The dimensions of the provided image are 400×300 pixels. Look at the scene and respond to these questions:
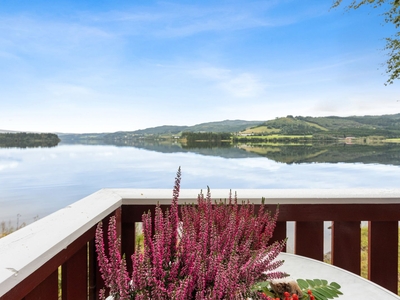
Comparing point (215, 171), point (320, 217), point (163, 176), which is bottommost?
point (215, 171)

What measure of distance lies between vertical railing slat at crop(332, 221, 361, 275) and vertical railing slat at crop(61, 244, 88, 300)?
1260mm

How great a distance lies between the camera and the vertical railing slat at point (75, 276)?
1.03 meters

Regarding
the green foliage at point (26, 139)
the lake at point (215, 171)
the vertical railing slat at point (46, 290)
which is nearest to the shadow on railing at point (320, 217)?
the vertical railing slat at point (46, 290)

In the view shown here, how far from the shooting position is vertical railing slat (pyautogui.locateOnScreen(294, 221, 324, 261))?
1551 mm

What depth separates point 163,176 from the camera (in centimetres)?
3662

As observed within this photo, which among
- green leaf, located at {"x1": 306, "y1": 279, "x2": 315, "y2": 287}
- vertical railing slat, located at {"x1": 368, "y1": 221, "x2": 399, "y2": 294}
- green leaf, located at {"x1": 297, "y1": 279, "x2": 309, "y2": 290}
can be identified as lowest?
vertical railing slat, located at {"x1": 368, "y1": 221, "x2": 399, "y2": 294}

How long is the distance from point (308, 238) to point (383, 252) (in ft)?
1.40

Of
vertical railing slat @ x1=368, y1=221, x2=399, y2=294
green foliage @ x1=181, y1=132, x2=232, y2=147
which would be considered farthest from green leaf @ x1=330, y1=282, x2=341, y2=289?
green foliage @ x1=181, y1=132, x2=232, y2=147

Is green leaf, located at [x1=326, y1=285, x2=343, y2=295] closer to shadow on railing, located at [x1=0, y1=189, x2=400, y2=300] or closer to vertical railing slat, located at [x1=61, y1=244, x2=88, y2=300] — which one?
shadow on railing, located at [x1=0, y1=189, x2=400, y2=300]

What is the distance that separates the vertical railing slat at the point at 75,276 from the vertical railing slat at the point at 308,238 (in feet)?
3.47

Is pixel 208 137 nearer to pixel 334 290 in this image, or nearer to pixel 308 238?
pixel 308 238

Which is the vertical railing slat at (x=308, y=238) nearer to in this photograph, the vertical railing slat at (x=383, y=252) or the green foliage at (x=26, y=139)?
the vertical railing slat at (x=383, y=252)

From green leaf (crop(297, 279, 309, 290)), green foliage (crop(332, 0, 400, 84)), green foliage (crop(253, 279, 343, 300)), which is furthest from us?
green foliage (crop(332, 0, 400, 84))

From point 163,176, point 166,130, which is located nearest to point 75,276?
point 163,176
